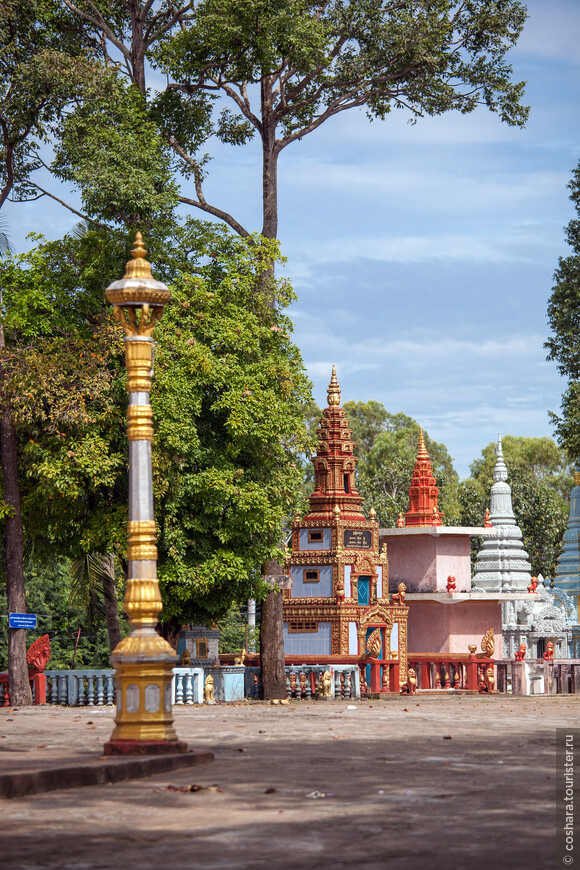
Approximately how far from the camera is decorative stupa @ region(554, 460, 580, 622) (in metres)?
54.5

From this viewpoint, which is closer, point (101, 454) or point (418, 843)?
point (418, 843)

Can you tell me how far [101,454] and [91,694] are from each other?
5023 mm

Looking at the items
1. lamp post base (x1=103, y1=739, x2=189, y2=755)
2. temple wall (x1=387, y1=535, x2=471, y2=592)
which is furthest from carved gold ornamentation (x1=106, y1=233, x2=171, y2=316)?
temple wall (x1=387, y1=535, x2=471, y2=592)

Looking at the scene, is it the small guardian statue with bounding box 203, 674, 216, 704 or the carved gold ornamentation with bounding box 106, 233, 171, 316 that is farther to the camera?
the small guardian statue with bounding box 203, 674, 216, 704

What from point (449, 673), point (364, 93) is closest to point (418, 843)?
point (364, 93)

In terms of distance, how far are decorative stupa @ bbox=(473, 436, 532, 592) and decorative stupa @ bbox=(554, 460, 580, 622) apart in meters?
2.51

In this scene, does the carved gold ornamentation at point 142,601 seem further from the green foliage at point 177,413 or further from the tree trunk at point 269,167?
the tree trunk at point 269,167

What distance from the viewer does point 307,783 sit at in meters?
11.2

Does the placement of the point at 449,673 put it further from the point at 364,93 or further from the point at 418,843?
the point at 418,843

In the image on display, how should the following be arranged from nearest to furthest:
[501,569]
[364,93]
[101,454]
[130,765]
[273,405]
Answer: [130,765]
[101,454]
[273,405]
[364,93]
[501,569]

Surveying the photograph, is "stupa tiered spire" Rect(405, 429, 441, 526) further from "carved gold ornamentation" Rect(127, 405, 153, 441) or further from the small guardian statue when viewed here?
"carved gold ornamentation" Rect(127, 405, 153, 441)

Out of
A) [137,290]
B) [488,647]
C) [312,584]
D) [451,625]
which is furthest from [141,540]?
[451,625]

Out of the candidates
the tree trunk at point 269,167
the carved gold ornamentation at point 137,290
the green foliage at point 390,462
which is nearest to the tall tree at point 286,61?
the tree trunk at point 269,167

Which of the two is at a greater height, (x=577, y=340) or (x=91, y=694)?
(x=577, y=340)
